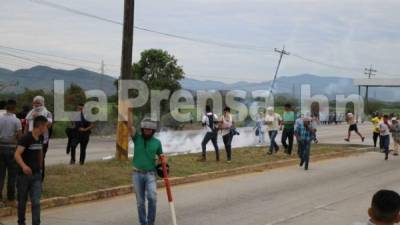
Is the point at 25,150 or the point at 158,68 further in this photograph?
the point at 158,68

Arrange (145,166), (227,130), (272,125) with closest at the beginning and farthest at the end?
(145,166), (227,130), (272,125)

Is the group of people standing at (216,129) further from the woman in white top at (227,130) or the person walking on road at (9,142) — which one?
the person walking on road at (9,142)

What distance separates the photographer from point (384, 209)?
414cm

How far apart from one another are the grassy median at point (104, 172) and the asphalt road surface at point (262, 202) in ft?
2.08

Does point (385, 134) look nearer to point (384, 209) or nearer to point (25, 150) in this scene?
point (25, 150)

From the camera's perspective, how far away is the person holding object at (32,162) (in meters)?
8.23

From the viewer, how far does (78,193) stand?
11.7 metres

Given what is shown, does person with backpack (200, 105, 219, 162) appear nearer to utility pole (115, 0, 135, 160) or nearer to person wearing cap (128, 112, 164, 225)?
utility pole (115, 0, 135, 160)

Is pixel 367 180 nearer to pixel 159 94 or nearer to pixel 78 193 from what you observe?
pixel 78 193

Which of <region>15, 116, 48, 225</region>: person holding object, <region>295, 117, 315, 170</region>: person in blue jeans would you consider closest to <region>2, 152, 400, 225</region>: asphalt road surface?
<region>295, 117, 315, 170</region>: person in blue jeans

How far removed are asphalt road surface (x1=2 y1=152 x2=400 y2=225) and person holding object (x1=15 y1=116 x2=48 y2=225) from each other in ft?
4.06

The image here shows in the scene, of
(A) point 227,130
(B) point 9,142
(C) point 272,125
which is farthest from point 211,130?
(B) point 9,142

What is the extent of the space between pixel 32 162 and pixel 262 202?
16.9ft

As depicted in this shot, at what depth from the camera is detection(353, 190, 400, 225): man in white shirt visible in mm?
4137
